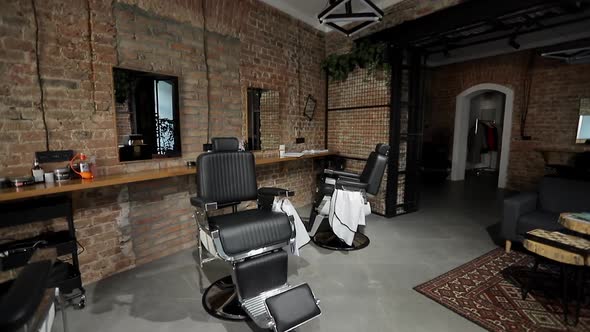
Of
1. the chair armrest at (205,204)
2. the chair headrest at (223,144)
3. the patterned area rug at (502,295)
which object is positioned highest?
the chair headrest at (223,144)

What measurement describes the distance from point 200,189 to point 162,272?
107cm

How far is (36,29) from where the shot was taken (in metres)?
2.22

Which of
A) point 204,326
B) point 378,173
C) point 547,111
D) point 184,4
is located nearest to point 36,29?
point 184,4

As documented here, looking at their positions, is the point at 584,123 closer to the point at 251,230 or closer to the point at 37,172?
the point at 251,230

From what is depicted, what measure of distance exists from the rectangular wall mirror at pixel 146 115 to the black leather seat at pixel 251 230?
1321 mm

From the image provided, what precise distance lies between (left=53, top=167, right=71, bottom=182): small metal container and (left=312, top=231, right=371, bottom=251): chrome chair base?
247cm

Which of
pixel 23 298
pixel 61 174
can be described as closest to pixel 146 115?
pixel 61 174

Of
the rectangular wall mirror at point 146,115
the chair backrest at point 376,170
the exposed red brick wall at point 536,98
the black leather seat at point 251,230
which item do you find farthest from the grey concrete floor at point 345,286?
the exposed red brick wall at point 536,98

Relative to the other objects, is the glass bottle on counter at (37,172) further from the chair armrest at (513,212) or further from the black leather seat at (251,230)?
the chair armrest at (513,212)

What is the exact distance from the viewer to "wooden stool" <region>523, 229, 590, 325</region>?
6.52 feet

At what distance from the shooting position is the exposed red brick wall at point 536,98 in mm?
5379

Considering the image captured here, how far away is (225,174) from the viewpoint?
2.45 meters

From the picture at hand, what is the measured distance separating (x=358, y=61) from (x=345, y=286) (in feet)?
10.7

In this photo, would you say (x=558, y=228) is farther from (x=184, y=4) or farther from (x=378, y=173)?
(x=184, y=4)
